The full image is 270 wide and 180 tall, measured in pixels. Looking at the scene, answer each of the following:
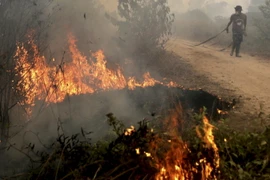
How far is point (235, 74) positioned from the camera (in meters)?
10.2

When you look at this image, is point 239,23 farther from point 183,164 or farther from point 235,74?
point 183,164

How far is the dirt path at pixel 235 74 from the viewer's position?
7758 mm

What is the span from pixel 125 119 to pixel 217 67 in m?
5.18

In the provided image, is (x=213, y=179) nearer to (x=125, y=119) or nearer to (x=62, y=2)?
(x=125, y=119)

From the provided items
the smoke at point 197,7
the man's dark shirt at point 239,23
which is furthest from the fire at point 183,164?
the smoke at point 197,7

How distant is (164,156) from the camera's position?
13.1 ft

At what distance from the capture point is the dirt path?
7758mm

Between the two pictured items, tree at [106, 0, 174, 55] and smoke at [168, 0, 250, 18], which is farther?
smoke at [168, 0, 250, 18]

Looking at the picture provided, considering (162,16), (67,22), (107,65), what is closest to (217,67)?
(162,16)

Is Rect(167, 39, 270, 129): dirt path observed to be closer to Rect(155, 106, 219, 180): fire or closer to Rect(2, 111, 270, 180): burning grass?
Rect(2, 111, 270, 180): burning grass

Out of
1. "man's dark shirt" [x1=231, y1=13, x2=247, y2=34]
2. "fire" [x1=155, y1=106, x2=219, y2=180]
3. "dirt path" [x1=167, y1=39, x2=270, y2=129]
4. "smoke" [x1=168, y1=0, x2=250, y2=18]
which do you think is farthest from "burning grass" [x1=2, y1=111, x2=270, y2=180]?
"smoke" [x1=168, y1=0, x2=250, y2=18]

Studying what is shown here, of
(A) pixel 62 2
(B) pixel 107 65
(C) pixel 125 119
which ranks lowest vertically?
(C) pixel 125 119

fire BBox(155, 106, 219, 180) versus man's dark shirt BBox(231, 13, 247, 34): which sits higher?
man's dark shirt BBox(231, 13, 247, 34)

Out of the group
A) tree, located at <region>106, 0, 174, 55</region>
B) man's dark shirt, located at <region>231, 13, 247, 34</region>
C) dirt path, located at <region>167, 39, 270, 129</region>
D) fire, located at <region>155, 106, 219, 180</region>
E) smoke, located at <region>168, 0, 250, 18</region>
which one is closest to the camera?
fire, located at <region>155, 106, 219, 180</region>
